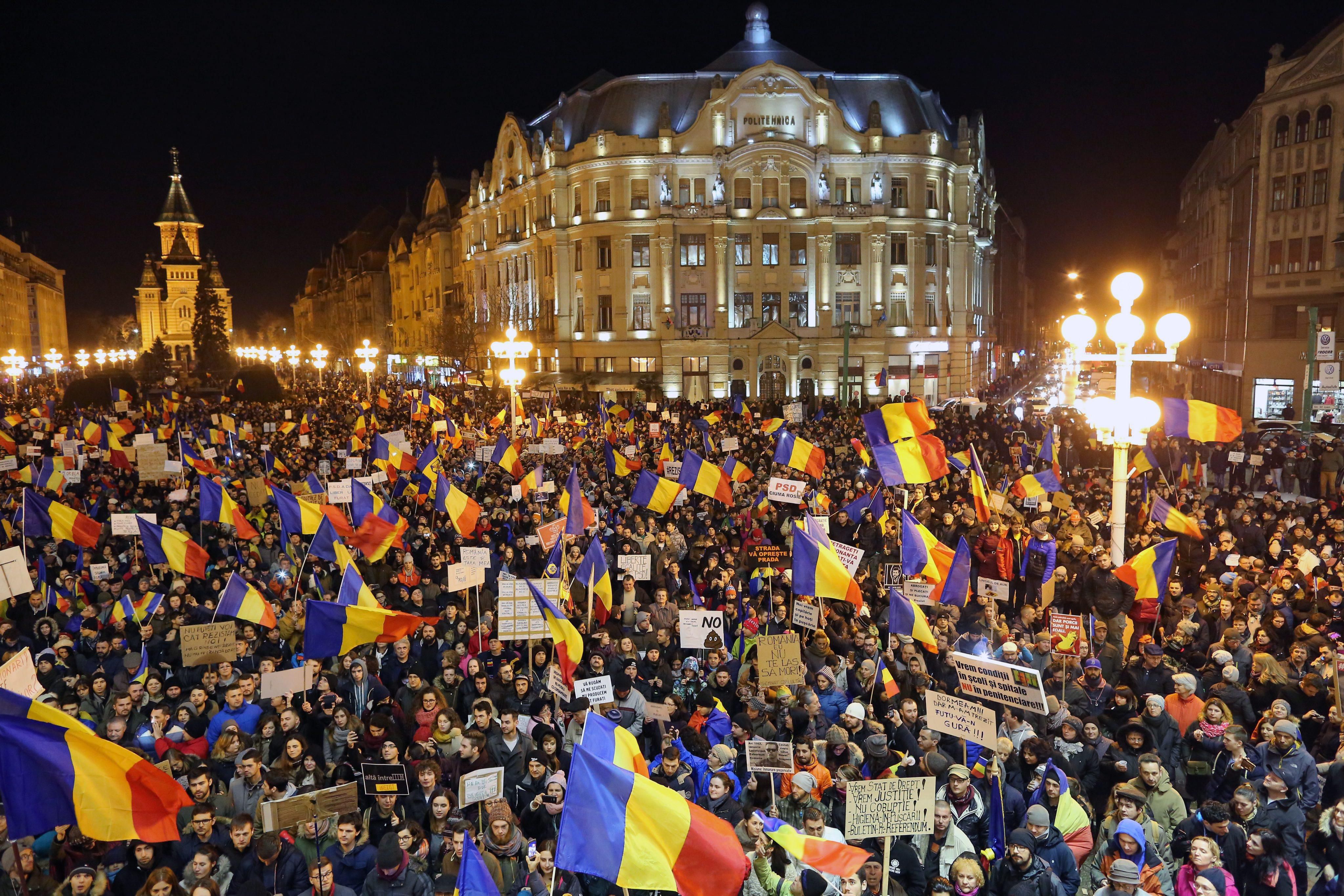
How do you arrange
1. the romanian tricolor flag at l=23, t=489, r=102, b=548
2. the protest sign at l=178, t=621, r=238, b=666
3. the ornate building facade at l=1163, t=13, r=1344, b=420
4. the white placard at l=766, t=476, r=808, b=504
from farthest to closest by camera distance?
the ornate building facade at l=1163, t=13, r=1344, b=420, the white placard at l=766, t=476, r=808, b=504, the romanian tricolor flag at l=23, t=489, r=102, b=548, the protest sign at l=178, t=621, r=238, b=666

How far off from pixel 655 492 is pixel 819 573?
224 inches

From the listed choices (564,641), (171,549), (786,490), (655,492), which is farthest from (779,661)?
(171,549)

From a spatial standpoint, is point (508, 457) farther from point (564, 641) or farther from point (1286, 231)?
point (1286, 231)

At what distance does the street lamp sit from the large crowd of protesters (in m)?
34.0

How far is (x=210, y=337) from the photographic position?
277ft

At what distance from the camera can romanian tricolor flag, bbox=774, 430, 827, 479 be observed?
18.7 meters

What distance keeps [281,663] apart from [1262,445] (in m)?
21.2

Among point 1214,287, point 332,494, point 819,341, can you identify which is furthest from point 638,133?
point 332,494

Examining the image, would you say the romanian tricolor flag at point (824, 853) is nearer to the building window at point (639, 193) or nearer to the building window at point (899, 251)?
the building window at point (639, 193)

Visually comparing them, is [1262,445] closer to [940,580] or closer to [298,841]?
[940,580]

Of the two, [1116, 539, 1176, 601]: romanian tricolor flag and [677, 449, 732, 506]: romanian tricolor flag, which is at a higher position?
[677, 449, 732, 506]: romanian tricolor flag

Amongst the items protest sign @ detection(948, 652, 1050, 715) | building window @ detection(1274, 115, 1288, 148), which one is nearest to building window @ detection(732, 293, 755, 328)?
building window @ detection(1274, 115, 1288, 148)

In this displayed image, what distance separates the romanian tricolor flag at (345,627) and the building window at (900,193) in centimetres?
4806

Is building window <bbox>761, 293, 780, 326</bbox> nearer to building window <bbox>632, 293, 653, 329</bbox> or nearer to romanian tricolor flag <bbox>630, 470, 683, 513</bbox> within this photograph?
building window <bbox>632, 293, 653, 329</bbox>
